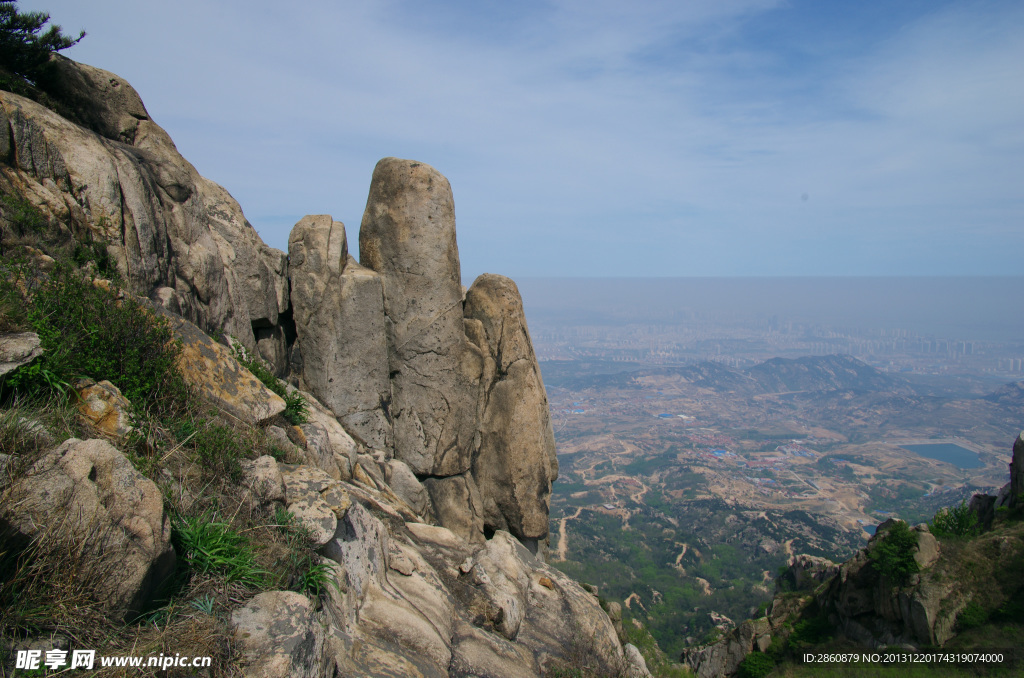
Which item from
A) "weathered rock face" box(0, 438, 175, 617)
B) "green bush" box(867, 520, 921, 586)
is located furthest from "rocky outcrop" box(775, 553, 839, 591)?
"weathered rock face" box(0, 438, 175, 617)

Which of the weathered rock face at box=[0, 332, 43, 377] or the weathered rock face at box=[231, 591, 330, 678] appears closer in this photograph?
the weathered rock face at box=[231, 591, 330, 678]

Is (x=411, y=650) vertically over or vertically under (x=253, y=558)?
under

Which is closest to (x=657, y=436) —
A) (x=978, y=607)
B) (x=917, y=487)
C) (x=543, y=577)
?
(x=917, y=487)

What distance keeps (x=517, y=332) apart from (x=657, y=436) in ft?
568

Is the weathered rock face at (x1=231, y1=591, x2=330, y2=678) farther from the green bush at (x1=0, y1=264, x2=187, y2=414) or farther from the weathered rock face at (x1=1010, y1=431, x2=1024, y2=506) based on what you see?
the weathered rock face at (x1=1010, y1=431, x2=1024, y2=506)

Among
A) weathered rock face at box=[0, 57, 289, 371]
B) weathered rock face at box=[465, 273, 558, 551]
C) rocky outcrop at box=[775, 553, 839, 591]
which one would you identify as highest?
weathered rock face at box=[0, 57, 289, 371]

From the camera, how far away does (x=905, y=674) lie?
18.8 metres

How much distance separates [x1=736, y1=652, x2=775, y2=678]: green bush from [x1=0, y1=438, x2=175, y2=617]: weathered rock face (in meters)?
27.9

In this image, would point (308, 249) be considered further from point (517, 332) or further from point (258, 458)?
point (258, 458)

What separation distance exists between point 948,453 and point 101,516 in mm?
218731

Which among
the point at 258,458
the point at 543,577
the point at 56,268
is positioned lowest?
the point at 543,577

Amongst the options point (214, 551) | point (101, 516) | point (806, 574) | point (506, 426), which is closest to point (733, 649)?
point (806, 574)

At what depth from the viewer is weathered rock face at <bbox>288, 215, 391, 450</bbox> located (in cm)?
1415

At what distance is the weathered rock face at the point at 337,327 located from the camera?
14148mm
